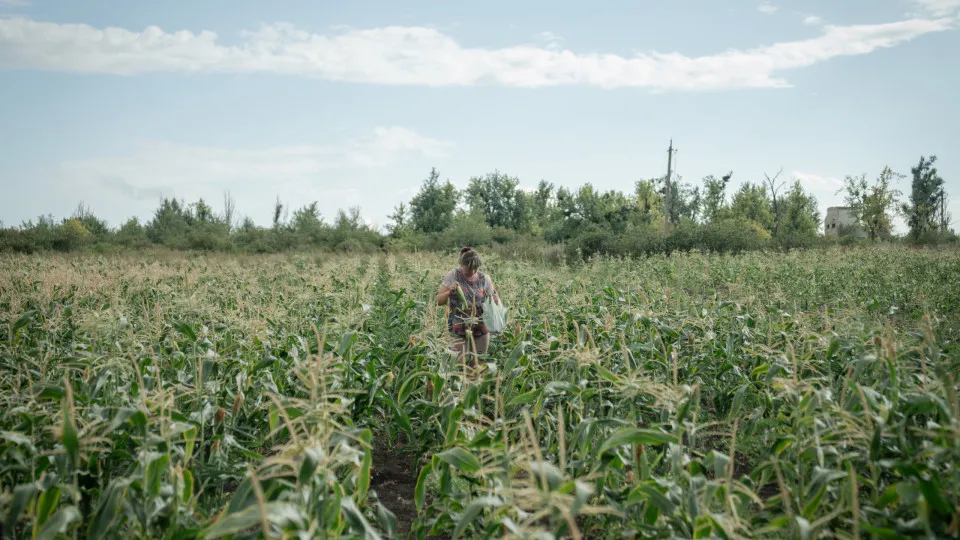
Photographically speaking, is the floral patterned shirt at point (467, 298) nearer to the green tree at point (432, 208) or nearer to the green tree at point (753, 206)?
the green tree at point (432, 208)

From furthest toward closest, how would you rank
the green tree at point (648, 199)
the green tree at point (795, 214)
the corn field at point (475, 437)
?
the green tree at point (648, 199) < the green tree at point (795, 214) < the corn field at point (475, 437)

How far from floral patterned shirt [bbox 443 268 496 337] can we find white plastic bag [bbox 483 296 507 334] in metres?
0.16

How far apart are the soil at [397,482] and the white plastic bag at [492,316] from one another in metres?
1.79

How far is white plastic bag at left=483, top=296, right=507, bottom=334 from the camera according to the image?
6055 mm

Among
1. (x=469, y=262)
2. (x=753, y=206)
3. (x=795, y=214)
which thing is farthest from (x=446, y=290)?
(x=753, y=206)

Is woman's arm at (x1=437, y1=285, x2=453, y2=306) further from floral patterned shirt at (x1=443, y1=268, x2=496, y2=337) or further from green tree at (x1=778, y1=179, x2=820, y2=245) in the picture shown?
green tree at (x1=778, y1=179, x2=820, y2=245)

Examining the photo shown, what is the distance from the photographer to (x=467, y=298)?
20.8 feet

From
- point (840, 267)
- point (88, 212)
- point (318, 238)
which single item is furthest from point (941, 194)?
point (88, 212)

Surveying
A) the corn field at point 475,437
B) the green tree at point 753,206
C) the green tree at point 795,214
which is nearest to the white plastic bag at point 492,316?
the corn field at point 475,437

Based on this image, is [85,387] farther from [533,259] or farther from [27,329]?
[533,259]

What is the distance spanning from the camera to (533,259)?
2489 cm

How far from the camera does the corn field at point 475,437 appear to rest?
2117 millimetres

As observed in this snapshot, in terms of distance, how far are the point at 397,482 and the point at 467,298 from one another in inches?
99.2

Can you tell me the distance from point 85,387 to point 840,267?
59.4 feet
